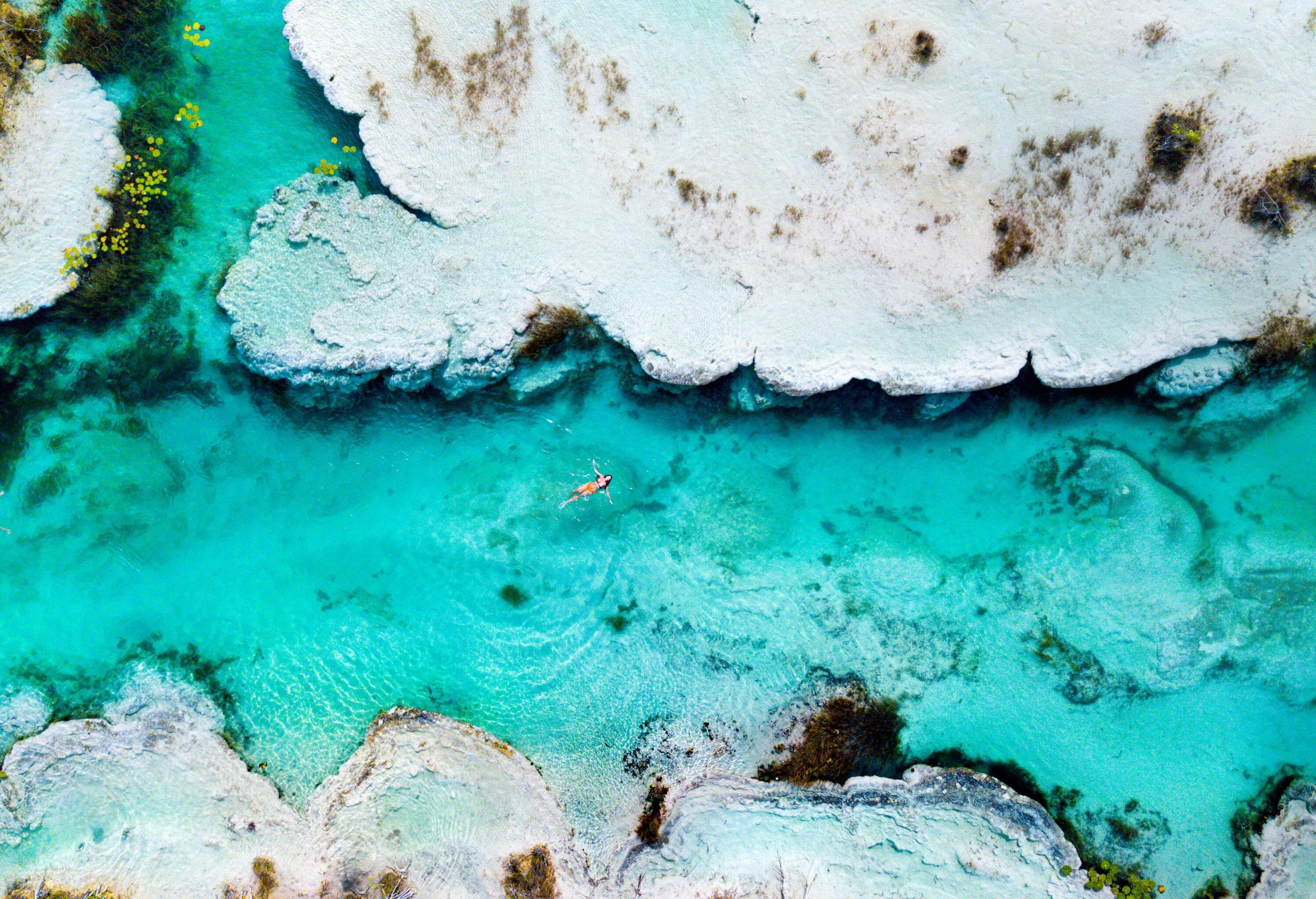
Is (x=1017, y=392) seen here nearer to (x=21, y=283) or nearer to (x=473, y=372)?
(x=473, y=372)

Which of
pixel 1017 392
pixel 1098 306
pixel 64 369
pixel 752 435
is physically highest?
pixel 1098 306

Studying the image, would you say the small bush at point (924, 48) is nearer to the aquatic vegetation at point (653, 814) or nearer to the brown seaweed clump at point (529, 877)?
the aquatic vegetation at point (653, 814)

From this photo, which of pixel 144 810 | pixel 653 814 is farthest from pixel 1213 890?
pixel 144 810

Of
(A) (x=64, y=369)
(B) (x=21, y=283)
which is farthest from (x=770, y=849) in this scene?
(B) (x=21, y=283)

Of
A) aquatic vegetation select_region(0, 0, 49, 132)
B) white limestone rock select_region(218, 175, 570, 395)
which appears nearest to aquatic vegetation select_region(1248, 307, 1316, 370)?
white limestone rock select_region(218, 175, 570, 395)

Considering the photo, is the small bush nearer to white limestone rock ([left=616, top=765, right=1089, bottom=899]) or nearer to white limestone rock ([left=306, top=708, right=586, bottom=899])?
white limestone rock ([left=616, top=765, right=1089, bottom=899])

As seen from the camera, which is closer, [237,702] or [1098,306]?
[1098,306]

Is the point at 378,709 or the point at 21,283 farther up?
the point at 21,283

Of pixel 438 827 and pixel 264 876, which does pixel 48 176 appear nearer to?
pixel 264 876
